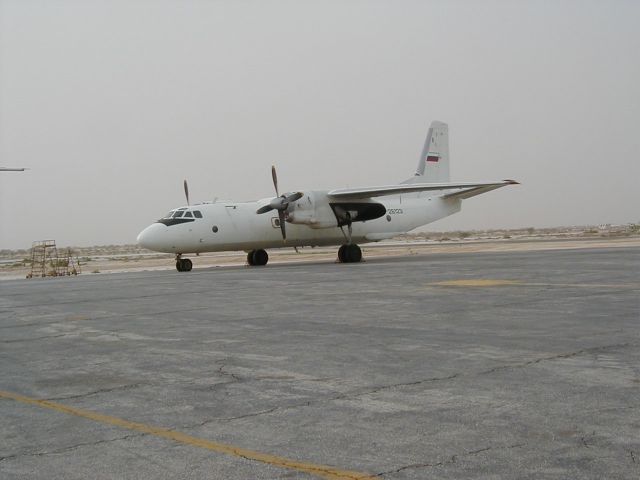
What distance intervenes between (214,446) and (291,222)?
32.5 meters

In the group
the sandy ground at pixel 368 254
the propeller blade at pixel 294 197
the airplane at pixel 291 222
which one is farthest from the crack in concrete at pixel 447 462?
the sandy ground at pixel 368 254

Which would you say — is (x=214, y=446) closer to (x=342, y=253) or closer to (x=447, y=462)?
(x=447, y=462)

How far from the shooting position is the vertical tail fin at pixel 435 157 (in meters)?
46.7

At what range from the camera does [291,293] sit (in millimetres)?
19656

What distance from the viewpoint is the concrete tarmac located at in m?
5.37

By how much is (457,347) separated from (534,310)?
4.35 meters

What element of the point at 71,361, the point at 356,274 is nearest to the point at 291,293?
the point at 356,274

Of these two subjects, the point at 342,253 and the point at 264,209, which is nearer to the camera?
the point at 264,209

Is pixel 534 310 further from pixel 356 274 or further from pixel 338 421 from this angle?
pixel 356 274

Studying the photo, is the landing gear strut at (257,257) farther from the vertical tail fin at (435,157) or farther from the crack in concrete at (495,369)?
the crack in concrete at (495,369)

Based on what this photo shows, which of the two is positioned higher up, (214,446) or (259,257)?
(259,257)

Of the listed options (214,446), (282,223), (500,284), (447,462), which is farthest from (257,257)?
(447,462)

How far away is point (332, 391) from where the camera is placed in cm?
762

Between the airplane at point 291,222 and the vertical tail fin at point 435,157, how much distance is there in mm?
3436
